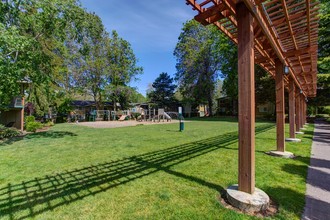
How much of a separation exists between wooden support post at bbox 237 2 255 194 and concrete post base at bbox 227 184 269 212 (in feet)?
0.28

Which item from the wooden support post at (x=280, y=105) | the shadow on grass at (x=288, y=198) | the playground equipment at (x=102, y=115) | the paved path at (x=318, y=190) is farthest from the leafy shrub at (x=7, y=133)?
the playground equipment at (x=102, y=115)

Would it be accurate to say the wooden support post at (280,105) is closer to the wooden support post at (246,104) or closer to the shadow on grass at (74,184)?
the shadow on grass at (74,184)

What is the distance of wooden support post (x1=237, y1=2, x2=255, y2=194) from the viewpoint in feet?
9.14

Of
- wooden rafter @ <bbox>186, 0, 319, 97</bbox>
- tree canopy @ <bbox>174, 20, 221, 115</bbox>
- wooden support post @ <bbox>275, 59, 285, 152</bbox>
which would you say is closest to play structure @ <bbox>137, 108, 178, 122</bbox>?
tree canopy @ <bbox>174, 20, 221, 115</bbox>

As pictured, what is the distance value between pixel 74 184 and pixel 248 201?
2.87 m

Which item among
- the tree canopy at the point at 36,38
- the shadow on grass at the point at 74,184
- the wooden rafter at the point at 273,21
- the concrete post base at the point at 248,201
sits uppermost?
the tree canopy at the point at 36,38

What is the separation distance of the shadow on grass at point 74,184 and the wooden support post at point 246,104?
650 mm

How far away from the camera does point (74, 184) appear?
354 cm

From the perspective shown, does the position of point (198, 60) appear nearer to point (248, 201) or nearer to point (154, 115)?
point (154, 115)

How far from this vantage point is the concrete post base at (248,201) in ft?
8.47

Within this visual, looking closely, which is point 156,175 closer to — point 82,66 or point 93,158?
point 93,158

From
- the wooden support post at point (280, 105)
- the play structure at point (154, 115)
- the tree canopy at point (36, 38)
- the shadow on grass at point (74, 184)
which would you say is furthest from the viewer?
the play structure at point (154, 115)

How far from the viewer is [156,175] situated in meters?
3.92

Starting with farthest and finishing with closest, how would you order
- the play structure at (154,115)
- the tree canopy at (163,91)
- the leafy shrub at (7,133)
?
the tree canopy at (163,91)
the play structure at (154,115)
the leafy shrub at (7,133)
